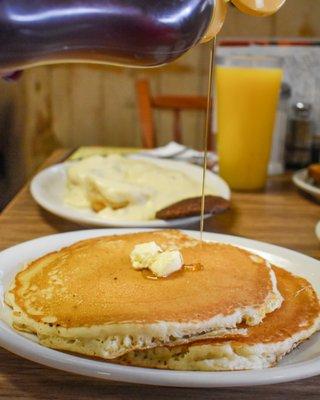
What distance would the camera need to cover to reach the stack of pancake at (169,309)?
64 centimetres

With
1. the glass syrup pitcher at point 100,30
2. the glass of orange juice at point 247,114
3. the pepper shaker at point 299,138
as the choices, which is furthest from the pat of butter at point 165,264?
the pepper shaker at point 299,138

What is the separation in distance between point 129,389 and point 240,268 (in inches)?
9.4

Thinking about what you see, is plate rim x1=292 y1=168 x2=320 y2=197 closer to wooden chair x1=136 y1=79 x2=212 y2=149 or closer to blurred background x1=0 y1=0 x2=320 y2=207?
wooden chair x1=136 y1=79 x2=212 y2=149

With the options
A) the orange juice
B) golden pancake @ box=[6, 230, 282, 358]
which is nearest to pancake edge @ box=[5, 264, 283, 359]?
golden pancake @ box=[6, 230, 282, 358]

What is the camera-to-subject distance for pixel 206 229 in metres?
1.26

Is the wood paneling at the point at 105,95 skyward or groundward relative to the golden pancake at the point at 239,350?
groundward

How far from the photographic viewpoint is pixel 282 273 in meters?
0.89

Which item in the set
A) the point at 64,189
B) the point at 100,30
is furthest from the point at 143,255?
the point at 64,189

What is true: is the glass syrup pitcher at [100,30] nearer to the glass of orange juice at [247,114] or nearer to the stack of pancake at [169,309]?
the stack of pancake at [169,309]

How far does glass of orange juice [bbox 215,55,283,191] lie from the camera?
158 cm

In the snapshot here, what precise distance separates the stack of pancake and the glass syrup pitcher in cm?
29

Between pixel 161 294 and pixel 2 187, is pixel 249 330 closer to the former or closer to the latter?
pixel 161 294

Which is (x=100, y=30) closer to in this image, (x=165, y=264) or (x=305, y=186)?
(x=165, y=264)

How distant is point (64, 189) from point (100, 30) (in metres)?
1.02
